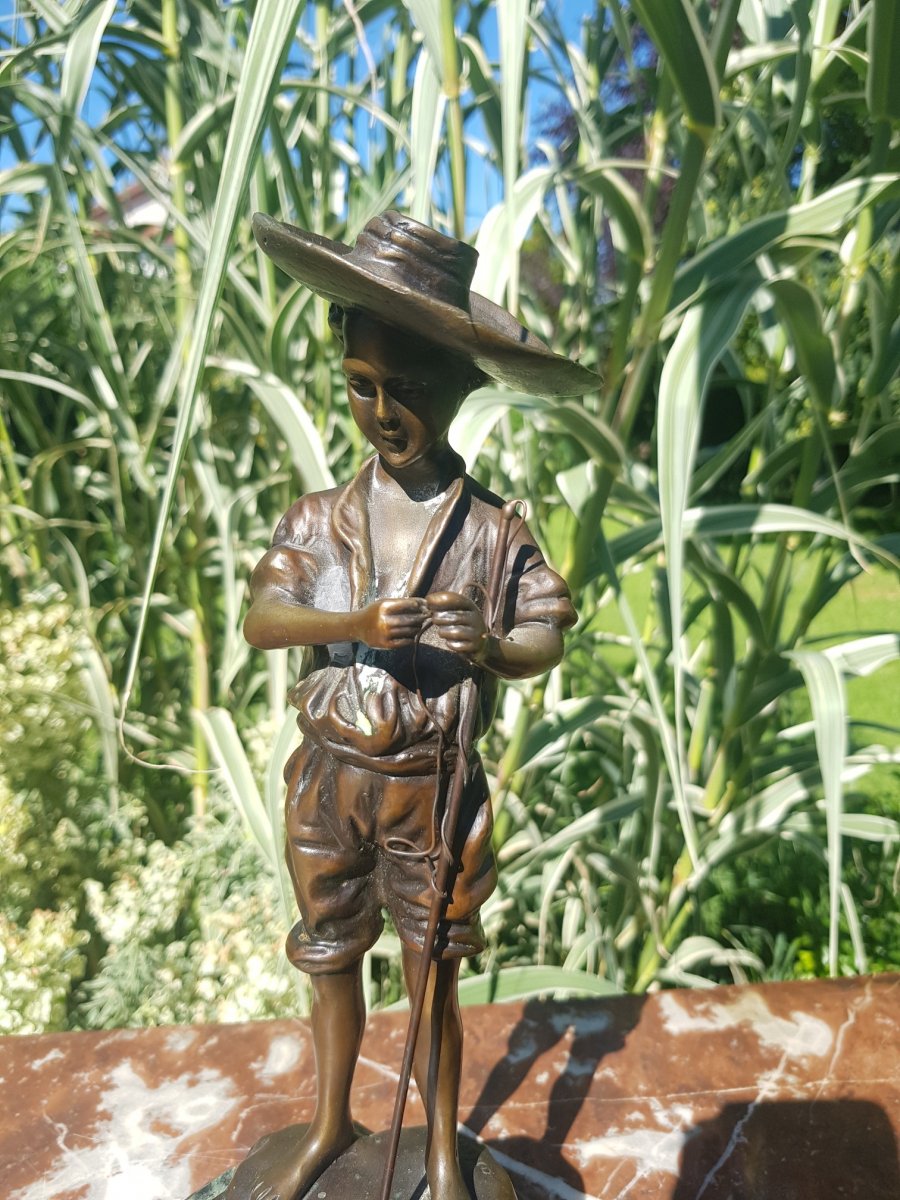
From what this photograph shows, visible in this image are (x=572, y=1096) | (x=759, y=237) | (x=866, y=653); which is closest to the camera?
(x=759, y=237)

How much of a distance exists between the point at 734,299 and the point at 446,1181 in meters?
0.69

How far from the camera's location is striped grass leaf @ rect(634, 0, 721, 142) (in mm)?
608

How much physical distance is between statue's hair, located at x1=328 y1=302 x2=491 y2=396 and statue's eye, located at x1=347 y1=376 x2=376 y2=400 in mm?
23

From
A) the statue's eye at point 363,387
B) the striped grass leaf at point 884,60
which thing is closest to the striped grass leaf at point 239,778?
the statue's eye at point 363,387

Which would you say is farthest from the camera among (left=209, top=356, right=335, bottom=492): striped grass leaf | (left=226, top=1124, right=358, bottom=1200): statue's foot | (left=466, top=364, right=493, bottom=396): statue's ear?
(left=209, top=356, right=335, bottom=492): striped grass leaf

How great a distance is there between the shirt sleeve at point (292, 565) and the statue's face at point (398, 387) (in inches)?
3.1

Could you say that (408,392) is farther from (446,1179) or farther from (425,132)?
(446,1179)

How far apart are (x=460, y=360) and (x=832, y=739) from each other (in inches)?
19.3

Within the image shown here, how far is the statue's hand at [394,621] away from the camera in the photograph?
47cm

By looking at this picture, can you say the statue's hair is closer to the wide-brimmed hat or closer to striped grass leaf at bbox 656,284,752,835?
the wide-brimmed hat

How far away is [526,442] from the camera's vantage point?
1.03 m

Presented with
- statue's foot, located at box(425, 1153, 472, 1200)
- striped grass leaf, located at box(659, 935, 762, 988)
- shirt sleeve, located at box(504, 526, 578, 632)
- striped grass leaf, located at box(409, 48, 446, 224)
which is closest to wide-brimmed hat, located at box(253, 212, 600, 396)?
shirt sleeve, located at box(504, 526, 578, 632)

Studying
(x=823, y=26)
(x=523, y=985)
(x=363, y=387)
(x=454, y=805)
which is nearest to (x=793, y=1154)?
(x=523, y=985)

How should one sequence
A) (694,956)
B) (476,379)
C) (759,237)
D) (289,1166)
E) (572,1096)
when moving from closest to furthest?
(476,379), (289,1166), (759,237), (572,1096), (694,956)
